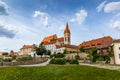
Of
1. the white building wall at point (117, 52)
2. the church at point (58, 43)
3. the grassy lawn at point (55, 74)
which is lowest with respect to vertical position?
the grassy lawn at point (55, 74)

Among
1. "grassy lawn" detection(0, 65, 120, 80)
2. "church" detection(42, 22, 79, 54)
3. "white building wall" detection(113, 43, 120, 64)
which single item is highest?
"church" detection(42, 22, 79, 54)

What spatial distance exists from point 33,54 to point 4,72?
104640 millimetres

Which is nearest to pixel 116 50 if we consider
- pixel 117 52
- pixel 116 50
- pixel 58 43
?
pixel 116 50

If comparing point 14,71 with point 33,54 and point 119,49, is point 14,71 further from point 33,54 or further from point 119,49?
point 33,54

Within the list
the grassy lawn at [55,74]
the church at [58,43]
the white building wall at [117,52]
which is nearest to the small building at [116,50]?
the white building wall at [117,52]

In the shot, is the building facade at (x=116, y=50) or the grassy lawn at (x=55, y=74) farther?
the building facade at (x=116, y=50)

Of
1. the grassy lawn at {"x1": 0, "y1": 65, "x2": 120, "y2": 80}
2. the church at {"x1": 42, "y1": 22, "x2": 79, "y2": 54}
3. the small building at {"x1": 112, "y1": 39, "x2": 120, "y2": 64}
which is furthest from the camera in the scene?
the church at {"x1": 42, "y1": 22, "x2": 79, "y2": 54}

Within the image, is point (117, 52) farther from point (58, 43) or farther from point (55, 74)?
point (58, 43)

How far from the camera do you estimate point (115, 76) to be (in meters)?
20.8

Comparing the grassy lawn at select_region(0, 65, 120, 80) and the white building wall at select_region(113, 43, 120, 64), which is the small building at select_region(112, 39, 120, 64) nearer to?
the white building wall at select_region(113, 43, 120, 64)

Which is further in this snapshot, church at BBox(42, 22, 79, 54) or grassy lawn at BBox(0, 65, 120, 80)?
church at BBox(42, 22, 79, 54)

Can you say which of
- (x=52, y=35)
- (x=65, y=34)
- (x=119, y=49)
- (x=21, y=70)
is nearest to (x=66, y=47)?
(x=65, y=34)

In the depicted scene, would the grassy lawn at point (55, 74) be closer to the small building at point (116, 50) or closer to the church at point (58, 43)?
the small building at point (116, 50)

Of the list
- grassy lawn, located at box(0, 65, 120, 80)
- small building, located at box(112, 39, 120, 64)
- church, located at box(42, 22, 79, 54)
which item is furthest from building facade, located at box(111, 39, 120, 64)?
church, located at box(42, 22, 79, 54)
